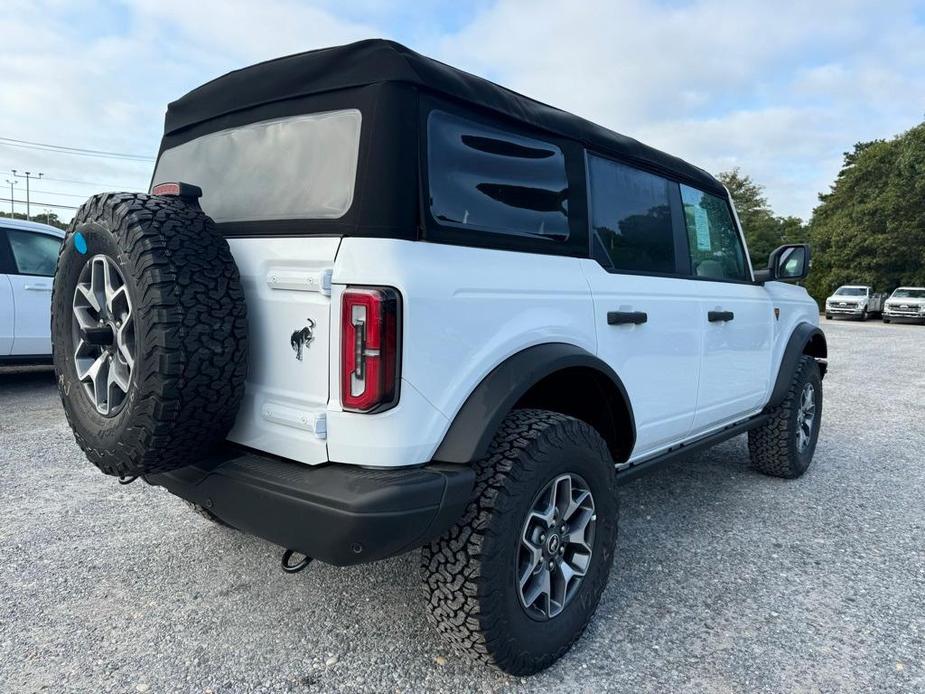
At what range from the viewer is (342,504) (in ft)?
5.65

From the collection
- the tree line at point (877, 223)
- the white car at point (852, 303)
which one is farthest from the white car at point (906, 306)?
the tree line at point (877, 223)

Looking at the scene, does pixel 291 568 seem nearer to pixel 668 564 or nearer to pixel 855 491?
pixel 668 564

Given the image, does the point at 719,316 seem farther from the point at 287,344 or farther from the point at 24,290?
the point at 24,290

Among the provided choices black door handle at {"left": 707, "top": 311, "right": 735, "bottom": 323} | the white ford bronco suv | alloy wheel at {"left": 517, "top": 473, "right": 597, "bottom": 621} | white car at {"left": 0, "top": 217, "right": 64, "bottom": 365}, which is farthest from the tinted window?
white car at {"left": 0, "top": 217, "right": 64, "bottom": 365}

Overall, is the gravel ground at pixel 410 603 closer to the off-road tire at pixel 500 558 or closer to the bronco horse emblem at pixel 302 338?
the off-road tire at pixel 500 558

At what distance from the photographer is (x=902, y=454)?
523 cm

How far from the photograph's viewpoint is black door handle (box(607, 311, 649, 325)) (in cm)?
258

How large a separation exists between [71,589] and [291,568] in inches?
46.1

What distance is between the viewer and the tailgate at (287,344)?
188cm

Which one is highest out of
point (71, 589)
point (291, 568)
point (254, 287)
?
point (254, 287)

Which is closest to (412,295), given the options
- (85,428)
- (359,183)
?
(359,183)

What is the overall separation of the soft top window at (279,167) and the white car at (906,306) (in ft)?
93.7

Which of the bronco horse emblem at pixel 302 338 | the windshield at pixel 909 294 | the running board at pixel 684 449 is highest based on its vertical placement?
the windshield at pixel 909 294

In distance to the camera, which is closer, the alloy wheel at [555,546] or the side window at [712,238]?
the alloy wheel at [555,546]
